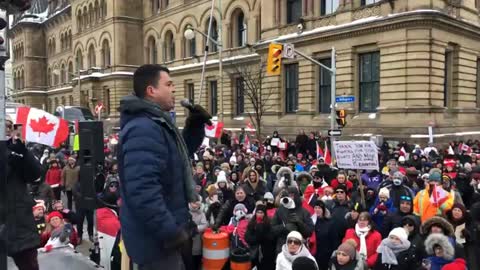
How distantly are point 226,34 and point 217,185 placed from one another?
2973cm

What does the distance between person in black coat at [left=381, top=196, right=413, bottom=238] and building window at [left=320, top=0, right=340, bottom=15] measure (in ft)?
71.3

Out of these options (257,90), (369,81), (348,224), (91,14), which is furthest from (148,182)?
(91,14)

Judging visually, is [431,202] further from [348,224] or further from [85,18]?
[85,18]

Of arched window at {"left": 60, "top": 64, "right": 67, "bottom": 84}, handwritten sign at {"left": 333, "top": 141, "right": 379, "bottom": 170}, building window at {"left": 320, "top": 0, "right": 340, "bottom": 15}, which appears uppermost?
building window at {"left": 320, "top": 0, "right": 340, "bottom": 15}

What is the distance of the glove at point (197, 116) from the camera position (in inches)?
133

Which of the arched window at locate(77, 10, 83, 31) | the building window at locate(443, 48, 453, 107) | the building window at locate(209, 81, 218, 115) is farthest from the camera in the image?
the arched window at locate(77, 10, 83, 31)

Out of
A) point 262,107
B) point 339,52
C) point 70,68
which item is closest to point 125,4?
point 70,68

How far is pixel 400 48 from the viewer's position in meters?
23.7

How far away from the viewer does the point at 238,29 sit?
3806cm

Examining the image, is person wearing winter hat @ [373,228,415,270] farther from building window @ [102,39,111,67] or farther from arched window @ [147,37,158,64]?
building window @ [102,39,111,67]

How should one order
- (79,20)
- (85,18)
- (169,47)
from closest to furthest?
(169,47), (85,18), (79,20)

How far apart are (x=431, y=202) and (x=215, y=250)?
368cm

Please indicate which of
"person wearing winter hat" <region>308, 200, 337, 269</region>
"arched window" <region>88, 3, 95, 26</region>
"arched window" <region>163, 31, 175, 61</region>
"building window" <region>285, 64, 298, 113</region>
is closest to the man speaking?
"person wearing winter hat" <region>308, 200, 337, 269</region>

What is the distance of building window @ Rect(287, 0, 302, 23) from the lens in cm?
3039
